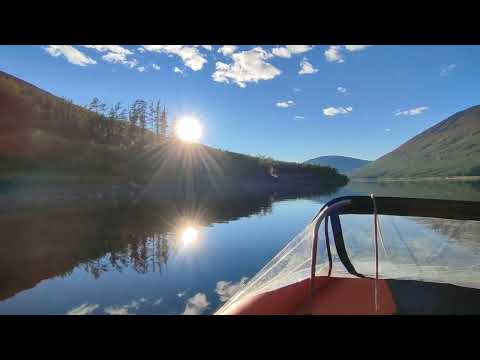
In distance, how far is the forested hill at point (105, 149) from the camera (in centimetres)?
6444

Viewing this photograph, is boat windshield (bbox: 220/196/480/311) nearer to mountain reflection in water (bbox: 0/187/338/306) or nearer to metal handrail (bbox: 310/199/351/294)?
metal handrail (bbox: 310/199/351/294)

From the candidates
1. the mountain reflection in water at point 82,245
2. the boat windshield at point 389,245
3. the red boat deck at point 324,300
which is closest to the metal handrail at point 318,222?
the boat windshield at point 389,245

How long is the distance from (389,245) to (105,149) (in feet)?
288

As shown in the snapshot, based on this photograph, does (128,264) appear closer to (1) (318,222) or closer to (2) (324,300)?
(2) (324,300)

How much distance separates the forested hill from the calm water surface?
46.6 m

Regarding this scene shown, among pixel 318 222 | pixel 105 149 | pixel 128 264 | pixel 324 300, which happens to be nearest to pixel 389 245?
pixel 324 300

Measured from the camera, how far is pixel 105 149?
264ft

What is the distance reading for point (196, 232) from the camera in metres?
19.5

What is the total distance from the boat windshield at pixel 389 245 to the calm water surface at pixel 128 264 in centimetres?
363

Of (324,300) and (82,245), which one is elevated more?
(324,300)

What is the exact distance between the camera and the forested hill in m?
64.4
